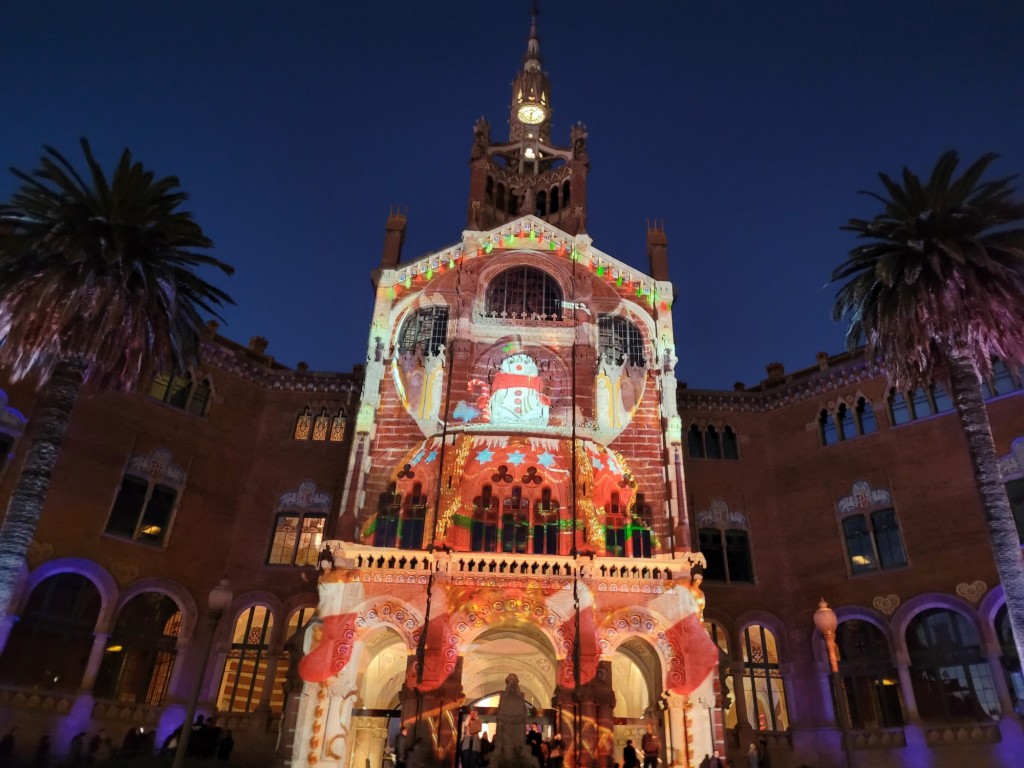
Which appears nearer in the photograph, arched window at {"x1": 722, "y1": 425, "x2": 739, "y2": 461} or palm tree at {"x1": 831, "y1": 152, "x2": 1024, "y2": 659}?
palm tree at {"x1": 831, "y1": 152, "x2": 1024, "y2": 659}

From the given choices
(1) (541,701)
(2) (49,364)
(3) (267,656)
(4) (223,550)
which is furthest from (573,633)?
(2) (49,364)

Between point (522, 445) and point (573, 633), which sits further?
point (522, 445)

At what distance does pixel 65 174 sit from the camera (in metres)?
20.5

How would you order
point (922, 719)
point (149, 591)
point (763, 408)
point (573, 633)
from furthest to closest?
point (763, 408)
point (149, 591)
point (922, 719)
point (573, 633)

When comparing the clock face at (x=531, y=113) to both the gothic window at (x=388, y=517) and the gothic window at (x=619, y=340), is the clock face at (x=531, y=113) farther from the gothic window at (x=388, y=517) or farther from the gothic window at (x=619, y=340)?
the gothic window at (x=388, y=517)

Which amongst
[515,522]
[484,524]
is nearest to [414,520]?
[484,524]

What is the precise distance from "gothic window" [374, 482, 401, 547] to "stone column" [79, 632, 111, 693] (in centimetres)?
971

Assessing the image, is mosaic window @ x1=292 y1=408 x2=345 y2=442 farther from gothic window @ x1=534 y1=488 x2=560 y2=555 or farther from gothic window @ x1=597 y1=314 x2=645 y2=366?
gothic window @ x1=597 y1=314 x2=645 y2=366

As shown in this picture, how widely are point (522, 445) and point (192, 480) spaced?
1347 cm

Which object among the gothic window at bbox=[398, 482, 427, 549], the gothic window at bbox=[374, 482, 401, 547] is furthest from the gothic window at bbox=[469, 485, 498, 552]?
the gothic window at bbox=[374, 482, 401, 547]

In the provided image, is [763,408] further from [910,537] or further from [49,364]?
[49,364]

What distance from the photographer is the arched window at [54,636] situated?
24.4m

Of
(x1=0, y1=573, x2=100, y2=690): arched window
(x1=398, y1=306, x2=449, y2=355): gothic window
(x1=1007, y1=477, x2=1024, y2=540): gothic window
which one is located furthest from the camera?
(x1=398, y1=306, x2=449, y2=355): gothic window

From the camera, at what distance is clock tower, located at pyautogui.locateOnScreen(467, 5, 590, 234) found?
122 feet
